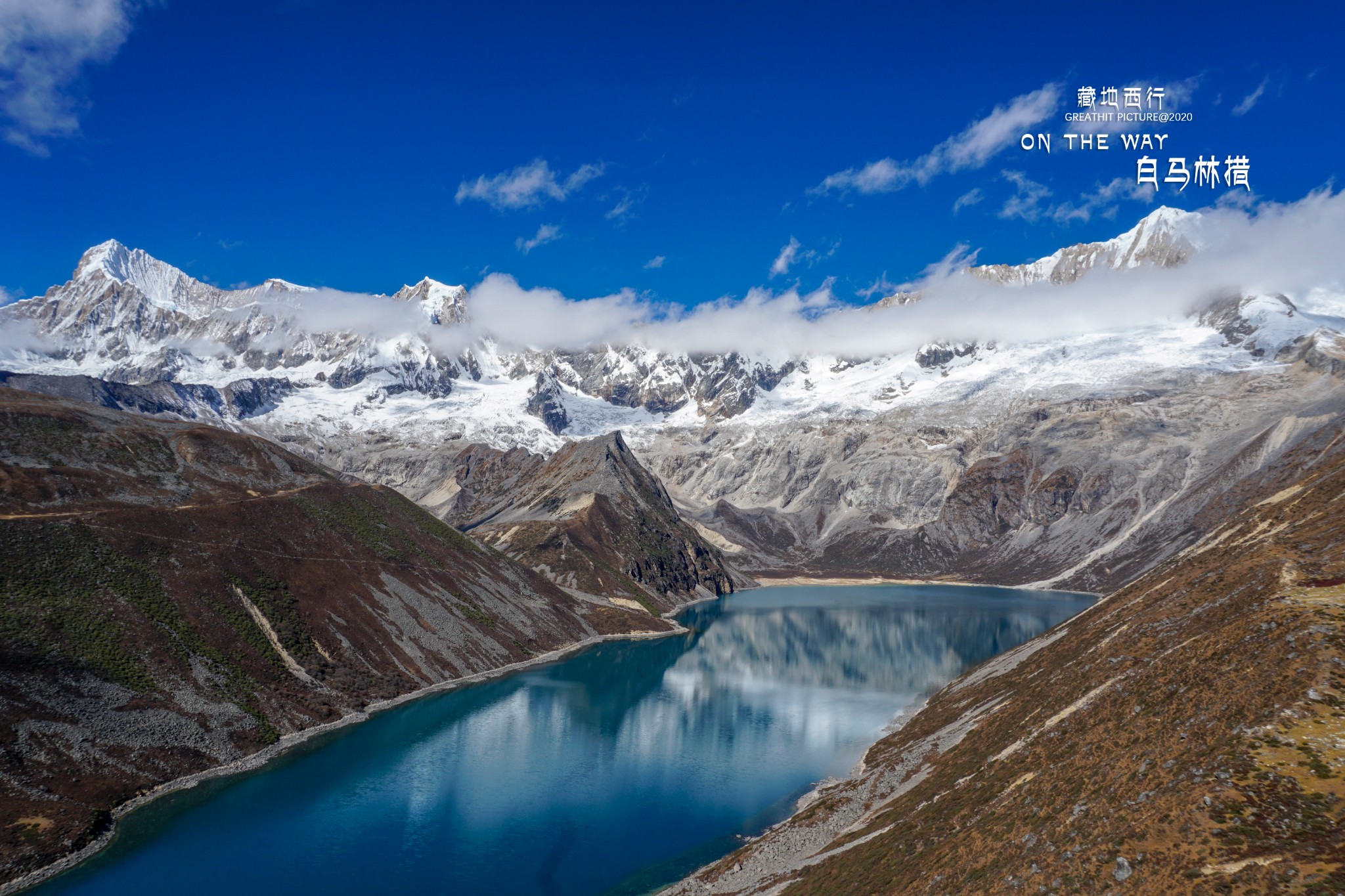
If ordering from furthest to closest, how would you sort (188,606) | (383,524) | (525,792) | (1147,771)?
(383,524), (188,606), (525,792), (1147,771)

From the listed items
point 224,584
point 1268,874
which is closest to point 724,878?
point 1268,874

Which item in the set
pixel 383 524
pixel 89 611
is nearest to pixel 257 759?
pixel 89 611

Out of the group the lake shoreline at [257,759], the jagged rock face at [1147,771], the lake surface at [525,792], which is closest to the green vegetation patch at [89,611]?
the lake shoreline at [257,759]

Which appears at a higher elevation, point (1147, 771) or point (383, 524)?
point (383, 524)

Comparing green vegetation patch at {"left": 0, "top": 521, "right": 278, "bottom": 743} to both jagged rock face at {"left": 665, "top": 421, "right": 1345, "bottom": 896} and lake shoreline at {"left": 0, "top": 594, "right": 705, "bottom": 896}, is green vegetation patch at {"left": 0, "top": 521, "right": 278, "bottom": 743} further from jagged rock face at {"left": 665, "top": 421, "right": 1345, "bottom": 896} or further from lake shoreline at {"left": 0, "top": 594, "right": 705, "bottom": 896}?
jagged rock face at {"left": 665, "top": 421, "right": 1345, "bottom": 896}

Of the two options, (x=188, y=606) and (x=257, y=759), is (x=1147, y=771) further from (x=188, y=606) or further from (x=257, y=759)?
(x=188, y=606)

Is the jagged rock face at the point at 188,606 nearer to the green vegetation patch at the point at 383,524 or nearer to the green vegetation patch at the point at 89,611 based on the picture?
the green vegetation patch at the point at 89,611
